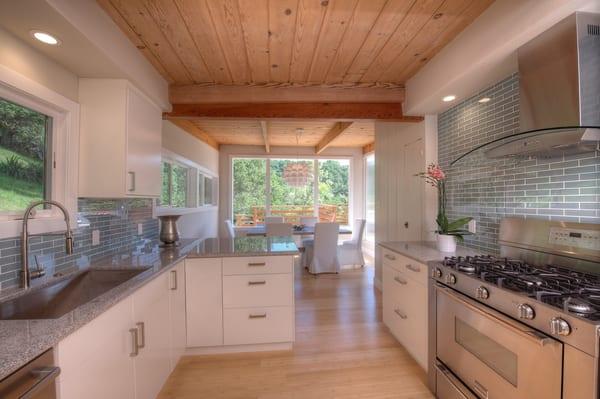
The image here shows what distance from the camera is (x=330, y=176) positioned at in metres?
6.54

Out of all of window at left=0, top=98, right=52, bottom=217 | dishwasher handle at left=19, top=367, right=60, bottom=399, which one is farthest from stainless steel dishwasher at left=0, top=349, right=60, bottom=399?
window at left=0, top=98, right=52, bottom=217

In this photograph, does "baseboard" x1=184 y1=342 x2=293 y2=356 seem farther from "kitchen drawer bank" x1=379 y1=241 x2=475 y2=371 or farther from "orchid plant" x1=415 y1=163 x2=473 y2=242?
"orchid plant" x1=415 y1=163 x2=473 y2=242

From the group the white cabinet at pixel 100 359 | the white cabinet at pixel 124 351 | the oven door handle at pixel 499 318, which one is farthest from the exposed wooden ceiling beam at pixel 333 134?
the white cabinet at pixel 100 359

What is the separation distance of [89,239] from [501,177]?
2.89 m

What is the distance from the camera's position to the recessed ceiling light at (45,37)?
134 cm

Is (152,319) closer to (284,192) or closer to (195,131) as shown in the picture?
(195,131)

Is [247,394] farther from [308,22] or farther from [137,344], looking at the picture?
[308,22]

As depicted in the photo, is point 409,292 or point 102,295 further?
point 409,292

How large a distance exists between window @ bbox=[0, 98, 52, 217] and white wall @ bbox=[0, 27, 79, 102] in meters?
0.18

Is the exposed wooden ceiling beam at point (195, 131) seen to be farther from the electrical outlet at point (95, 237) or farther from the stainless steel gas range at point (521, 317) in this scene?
the stainless steel gas range at point (521, 317)

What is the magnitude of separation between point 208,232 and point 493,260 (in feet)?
14.8

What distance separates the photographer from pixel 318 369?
2.03 m

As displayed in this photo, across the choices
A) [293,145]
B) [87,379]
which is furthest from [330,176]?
[87,379]

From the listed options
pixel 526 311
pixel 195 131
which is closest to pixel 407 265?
pixel 526 311
